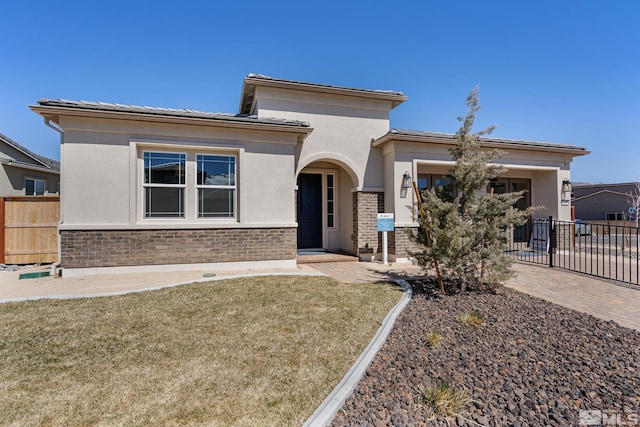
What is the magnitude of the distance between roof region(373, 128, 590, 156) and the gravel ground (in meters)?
6.23

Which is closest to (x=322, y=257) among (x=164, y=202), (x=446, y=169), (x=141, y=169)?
(x=164, y=202)

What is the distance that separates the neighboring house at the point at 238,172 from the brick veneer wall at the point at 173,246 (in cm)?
3

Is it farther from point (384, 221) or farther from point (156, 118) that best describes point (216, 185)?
point (384, 221)

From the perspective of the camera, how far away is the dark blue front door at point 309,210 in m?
11.7

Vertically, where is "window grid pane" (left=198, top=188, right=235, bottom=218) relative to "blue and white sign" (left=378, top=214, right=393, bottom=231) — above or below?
above

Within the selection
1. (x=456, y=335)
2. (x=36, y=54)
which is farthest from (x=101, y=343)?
(x=36, y=54)

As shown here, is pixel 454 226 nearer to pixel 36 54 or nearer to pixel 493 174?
pixel 493 174

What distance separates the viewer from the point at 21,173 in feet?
55.8

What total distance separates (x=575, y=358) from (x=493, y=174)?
3551 millimetres

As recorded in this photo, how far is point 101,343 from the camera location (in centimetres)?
395

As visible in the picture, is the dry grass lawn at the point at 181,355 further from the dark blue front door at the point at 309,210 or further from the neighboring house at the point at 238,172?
the dark blue front door at the point at 309,210

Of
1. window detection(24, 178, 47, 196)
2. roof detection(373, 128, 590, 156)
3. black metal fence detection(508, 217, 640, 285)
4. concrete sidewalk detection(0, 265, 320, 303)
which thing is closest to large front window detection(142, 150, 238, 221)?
concrete sidewalk detection(0, 265, 320, 303)

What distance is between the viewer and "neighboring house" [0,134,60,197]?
15984mm

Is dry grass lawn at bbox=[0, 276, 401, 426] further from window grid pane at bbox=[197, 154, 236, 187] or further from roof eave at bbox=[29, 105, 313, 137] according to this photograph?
roof eave at bbox=[29, 105, 313, 137]
